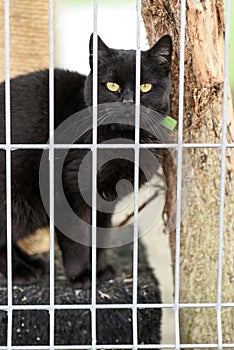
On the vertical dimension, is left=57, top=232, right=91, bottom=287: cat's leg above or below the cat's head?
below

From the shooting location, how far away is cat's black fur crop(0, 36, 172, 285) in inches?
76.0

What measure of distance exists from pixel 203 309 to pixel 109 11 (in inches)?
173

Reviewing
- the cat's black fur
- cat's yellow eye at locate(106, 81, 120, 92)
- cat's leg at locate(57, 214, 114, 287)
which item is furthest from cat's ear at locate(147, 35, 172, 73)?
cat's leg at locate(57, 214, 114, 287)

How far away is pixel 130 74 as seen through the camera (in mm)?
1913

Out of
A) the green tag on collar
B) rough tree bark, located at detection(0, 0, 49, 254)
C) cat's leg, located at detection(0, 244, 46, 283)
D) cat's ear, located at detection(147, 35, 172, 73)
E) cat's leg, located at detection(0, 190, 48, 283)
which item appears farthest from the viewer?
rough tree bark, located at detection(0, 0, 49, 254)

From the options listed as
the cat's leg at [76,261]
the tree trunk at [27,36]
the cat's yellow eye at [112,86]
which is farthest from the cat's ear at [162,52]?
the tree trunk at [27,36]

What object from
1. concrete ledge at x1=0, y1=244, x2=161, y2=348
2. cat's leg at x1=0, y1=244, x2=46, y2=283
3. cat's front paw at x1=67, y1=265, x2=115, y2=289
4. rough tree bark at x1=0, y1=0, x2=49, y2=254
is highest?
rough tree bark at x1=0, y1=0, x2=49, y2=254

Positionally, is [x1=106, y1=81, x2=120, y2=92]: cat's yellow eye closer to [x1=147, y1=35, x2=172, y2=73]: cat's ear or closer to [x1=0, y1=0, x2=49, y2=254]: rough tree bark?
[x1=147, y1=35, x2=172, y2=73]: cat's ear

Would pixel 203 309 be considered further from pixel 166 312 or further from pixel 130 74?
pixel 130 74

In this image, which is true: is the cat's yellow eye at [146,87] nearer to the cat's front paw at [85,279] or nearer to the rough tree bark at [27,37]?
the cat's front paw at [85,279]

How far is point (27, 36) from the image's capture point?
2.63 meters

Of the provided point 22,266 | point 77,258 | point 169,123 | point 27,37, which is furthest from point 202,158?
point 27,37

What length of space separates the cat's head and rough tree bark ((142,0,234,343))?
8cm

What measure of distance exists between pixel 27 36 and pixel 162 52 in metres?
0.93
